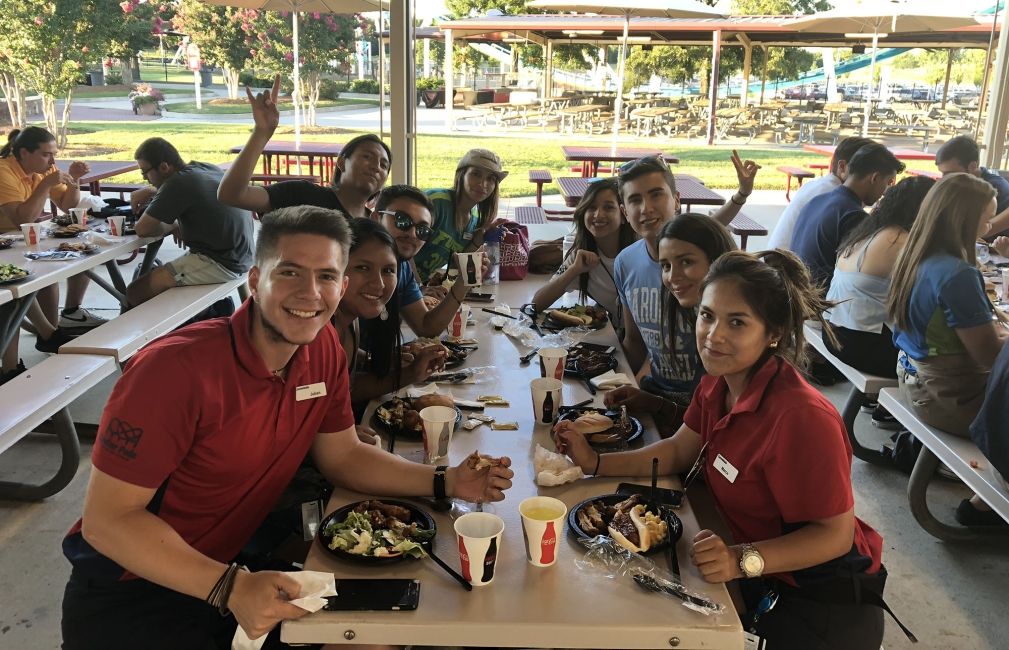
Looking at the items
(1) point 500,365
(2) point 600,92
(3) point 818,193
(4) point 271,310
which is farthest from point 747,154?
(4) point 271,310

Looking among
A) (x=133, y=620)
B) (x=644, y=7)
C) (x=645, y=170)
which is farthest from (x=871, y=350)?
(x=644, y=7)

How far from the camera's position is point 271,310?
1715 millimetres

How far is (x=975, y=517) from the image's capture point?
128 inches

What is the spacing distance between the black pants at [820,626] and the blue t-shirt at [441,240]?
8.96 ft

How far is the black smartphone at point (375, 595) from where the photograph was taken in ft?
4.50

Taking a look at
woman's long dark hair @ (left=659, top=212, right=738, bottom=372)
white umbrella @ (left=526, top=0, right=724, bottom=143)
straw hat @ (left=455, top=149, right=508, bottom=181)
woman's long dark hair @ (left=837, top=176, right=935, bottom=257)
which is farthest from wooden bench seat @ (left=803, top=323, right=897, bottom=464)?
white umbrella @ (left=526, top=0, right=724, bottom=143)

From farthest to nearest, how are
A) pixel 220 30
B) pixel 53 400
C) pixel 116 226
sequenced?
pixel 220 30 < pixel 116 226 < pixel 53 400

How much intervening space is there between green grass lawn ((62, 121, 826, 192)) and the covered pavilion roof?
2.23 metres

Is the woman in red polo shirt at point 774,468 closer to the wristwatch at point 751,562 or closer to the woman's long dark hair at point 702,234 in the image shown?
the wristwatch at point 751,562

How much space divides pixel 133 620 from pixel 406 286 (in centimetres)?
171

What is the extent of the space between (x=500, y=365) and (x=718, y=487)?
3.56 ft

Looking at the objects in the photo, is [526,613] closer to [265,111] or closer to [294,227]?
[294,227]

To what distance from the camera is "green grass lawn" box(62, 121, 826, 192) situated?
13.0 m

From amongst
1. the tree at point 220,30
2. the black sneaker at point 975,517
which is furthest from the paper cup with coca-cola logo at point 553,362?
the tree at point 220,30
